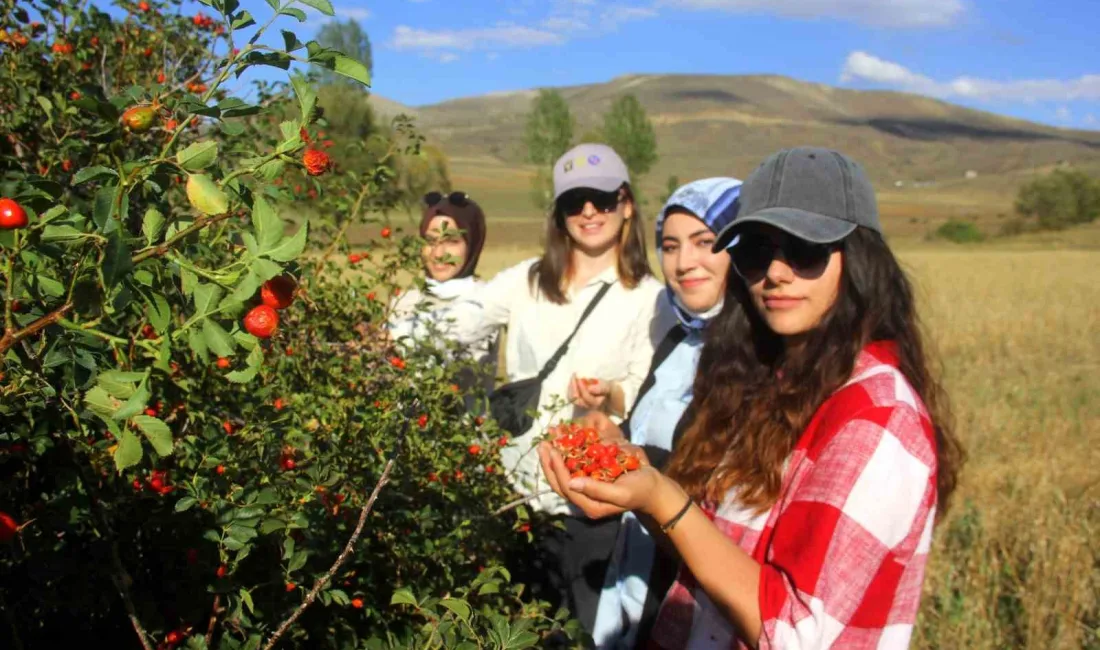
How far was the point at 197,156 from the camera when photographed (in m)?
0.71

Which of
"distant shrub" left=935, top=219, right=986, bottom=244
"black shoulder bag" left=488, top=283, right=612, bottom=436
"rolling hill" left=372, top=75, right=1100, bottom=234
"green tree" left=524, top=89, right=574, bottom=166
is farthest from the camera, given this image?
"rolling hill" left=372, top=75, right=1100, bottom=234

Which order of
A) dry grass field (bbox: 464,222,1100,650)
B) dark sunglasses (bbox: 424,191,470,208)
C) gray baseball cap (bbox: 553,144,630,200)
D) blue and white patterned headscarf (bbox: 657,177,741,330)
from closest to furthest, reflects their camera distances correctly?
blue and white patterned headscarf (bbox: 657,177,741,330)
gray baseball cap (bbox: 553,144,630,200)
dry grass field (bbox: 464,222,1100,650)
dark sunglasses (bbox: 424,191,470,208)

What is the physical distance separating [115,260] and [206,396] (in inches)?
43.1

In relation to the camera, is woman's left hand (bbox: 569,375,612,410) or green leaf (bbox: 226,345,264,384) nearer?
green leaf (bbox: 226,345,264,384)

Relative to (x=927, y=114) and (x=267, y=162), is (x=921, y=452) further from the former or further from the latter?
(x=927, y=114)

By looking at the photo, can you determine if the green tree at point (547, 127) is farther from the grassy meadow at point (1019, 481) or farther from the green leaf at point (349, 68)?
the green leaf at point (349, 68)

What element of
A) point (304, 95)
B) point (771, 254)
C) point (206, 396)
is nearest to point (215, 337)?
point (304, 95)

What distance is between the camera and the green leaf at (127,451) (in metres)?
0.69

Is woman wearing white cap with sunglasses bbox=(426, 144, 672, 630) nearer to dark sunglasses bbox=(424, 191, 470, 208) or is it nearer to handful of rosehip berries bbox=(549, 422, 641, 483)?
dark sunglasses bbox=(424, 191, 470, 208)

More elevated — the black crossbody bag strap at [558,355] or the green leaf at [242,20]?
the green leaf at [242,20]

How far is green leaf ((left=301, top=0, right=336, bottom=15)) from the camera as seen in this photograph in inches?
29.0

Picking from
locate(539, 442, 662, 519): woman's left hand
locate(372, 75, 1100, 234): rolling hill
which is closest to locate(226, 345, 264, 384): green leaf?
locate(539, 442, 662, 519): woman's left hand

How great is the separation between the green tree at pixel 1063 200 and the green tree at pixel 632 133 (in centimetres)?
2185

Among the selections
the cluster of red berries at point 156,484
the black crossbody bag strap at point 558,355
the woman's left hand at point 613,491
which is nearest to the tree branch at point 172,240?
the cluster of red berries at point 156,484
